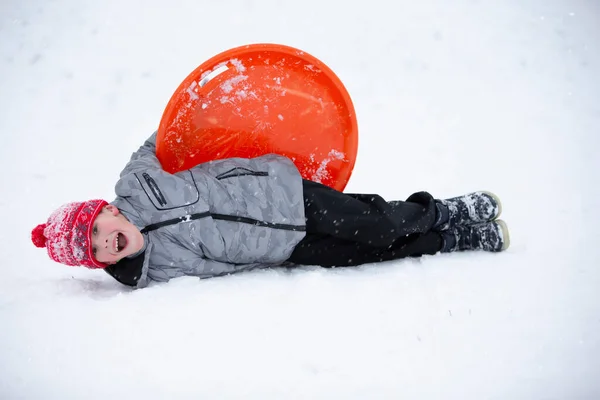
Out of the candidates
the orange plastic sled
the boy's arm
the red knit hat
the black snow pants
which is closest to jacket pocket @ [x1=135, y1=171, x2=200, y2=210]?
the boy's arm

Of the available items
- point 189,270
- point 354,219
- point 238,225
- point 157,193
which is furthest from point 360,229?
point 157,193

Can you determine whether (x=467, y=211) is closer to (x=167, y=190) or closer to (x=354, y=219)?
(x=354, y=219)

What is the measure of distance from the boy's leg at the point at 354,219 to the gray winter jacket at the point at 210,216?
3.6 inches

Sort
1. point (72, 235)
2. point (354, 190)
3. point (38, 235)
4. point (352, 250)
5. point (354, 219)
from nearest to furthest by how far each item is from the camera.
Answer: point (72, 235) → point (38, 235) → point (354, 219) → point (352, 250) → point (354, 190)

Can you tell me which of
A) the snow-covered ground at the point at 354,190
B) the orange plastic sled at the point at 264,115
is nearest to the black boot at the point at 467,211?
the snow-covered ground at the point at 354,190

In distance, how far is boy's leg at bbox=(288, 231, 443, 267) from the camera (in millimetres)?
2568

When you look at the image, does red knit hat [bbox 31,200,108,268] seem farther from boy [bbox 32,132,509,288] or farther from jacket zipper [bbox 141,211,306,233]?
jacket zipper [bbox 141,211,306,233]

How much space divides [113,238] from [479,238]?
1763 mm

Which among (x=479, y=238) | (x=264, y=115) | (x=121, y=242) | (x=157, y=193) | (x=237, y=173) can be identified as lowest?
(x=121, y=242)

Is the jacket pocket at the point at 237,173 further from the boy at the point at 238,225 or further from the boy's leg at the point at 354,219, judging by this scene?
the boy's leg at the point at 354,219

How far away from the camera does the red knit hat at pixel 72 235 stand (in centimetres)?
212

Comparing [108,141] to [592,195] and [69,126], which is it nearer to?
[69,126]

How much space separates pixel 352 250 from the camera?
2605 mm

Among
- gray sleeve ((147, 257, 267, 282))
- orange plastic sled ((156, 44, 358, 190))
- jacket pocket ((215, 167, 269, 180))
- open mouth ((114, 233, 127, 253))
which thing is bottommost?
gray sleeve ((147, 257, 267, 282))
